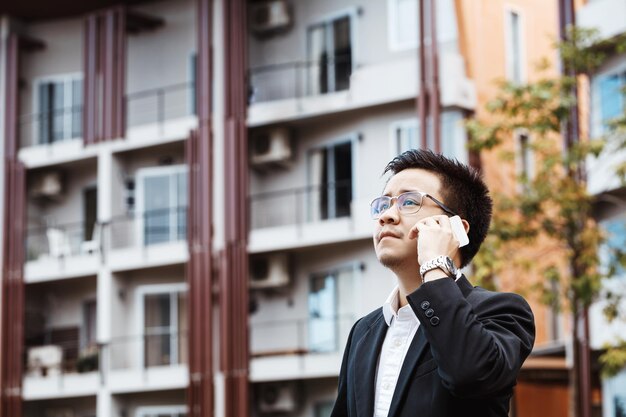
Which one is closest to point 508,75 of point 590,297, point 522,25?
point 522,25

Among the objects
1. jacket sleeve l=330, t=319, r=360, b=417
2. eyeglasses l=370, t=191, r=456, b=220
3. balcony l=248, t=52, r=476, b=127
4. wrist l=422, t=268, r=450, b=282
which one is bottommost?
jacket sleeve l=330, t=319, r=360, b=417

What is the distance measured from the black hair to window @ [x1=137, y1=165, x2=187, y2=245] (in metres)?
19.7

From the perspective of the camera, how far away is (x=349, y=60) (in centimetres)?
2134

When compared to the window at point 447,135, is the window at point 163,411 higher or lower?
lower

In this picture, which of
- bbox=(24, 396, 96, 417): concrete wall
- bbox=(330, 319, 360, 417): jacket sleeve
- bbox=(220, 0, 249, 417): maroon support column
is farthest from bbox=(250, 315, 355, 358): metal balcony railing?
bbox=(330, 319, 360, 417): jacket sleeve

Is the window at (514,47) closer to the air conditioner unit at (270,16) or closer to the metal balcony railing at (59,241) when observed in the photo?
the air conditioner unit at (270,16)

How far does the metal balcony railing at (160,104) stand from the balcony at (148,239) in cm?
172

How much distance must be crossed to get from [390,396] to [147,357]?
2024 cm

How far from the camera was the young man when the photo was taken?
2793mm

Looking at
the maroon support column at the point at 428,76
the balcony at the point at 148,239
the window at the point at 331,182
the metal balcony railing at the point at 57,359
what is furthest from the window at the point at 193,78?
the maroon support column at the point at 428,76

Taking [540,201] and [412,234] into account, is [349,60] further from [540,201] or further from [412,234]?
[412,234]

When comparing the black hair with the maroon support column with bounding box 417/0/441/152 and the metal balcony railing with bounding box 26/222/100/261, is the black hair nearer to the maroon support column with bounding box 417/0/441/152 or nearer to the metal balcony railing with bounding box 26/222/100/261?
the maroon support column with bounding box 417/0/441/152

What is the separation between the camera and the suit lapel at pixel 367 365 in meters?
3.09

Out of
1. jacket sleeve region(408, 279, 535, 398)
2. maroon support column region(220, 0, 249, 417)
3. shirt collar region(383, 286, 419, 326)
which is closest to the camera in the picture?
jacket sleeve region(408, 279, 535, 398)
